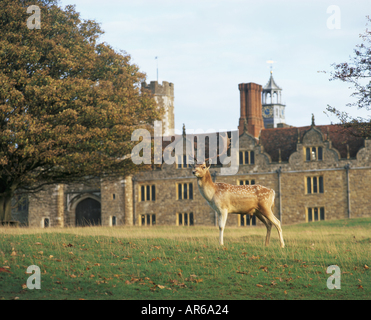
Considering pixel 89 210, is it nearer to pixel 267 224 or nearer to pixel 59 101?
pixel 59 101

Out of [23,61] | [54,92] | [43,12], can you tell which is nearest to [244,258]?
[54,92]

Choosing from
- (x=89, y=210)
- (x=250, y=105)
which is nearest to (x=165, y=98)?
(x=250, y=105)

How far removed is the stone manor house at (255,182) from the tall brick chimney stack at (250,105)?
87.5 inches

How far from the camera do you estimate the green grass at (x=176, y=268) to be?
1088cm

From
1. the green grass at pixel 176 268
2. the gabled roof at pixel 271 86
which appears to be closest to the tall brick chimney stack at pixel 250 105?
the green grass at pixel 176 268

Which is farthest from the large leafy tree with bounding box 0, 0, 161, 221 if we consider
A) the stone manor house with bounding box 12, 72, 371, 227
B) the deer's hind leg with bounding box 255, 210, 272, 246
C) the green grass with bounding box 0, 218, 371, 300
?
the stone manor house with bounding box 12, 72, 371, 227

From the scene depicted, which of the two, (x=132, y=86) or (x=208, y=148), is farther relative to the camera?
(x=208, y=148)

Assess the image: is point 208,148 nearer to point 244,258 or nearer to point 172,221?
point 172,221

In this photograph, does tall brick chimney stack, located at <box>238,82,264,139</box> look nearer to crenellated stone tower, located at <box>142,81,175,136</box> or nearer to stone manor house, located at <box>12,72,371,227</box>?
stone manor house, located at <box>12,72,371,227</box>

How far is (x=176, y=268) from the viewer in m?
12.9

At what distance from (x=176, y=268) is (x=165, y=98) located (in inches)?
1734

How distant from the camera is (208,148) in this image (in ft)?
149
